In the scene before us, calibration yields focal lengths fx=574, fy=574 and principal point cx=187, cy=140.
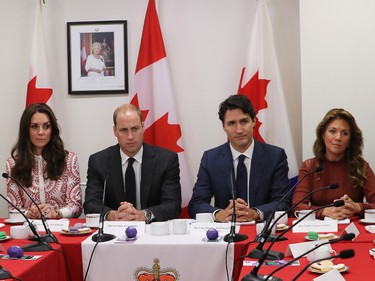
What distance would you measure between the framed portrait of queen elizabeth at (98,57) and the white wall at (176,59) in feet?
0.22

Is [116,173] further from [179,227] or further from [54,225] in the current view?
[179,227]

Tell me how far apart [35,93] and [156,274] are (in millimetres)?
2245

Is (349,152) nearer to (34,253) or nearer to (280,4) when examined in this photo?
(280,4)

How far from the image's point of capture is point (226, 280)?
2609 millimetres

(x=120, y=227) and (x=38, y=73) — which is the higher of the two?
(x=38, y=73)

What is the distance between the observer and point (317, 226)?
2.89 meters

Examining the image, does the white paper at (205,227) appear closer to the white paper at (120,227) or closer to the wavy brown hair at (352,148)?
the white paper at (120,227)

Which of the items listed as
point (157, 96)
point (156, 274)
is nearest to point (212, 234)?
point (156, 274)

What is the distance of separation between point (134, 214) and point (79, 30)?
6.13ft

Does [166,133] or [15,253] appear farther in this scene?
[166,133]

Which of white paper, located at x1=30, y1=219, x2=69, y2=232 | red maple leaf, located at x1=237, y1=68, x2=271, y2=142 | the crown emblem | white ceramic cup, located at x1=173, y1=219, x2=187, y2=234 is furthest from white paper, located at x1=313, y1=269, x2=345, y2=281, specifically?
red maple leaf, located at x1=237, y1=68, x2=271, y2=142

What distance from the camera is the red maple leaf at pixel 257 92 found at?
4.18 metres

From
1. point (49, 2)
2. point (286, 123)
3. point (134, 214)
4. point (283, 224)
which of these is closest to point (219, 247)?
point (283, 224)

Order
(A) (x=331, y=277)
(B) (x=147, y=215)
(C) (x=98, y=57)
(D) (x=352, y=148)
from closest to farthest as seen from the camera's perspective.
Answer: (A) (x=331, y=277) → (B) (x=147, y=215) → (D) (x=352, y=148) → (C) (x=98, y=57)
